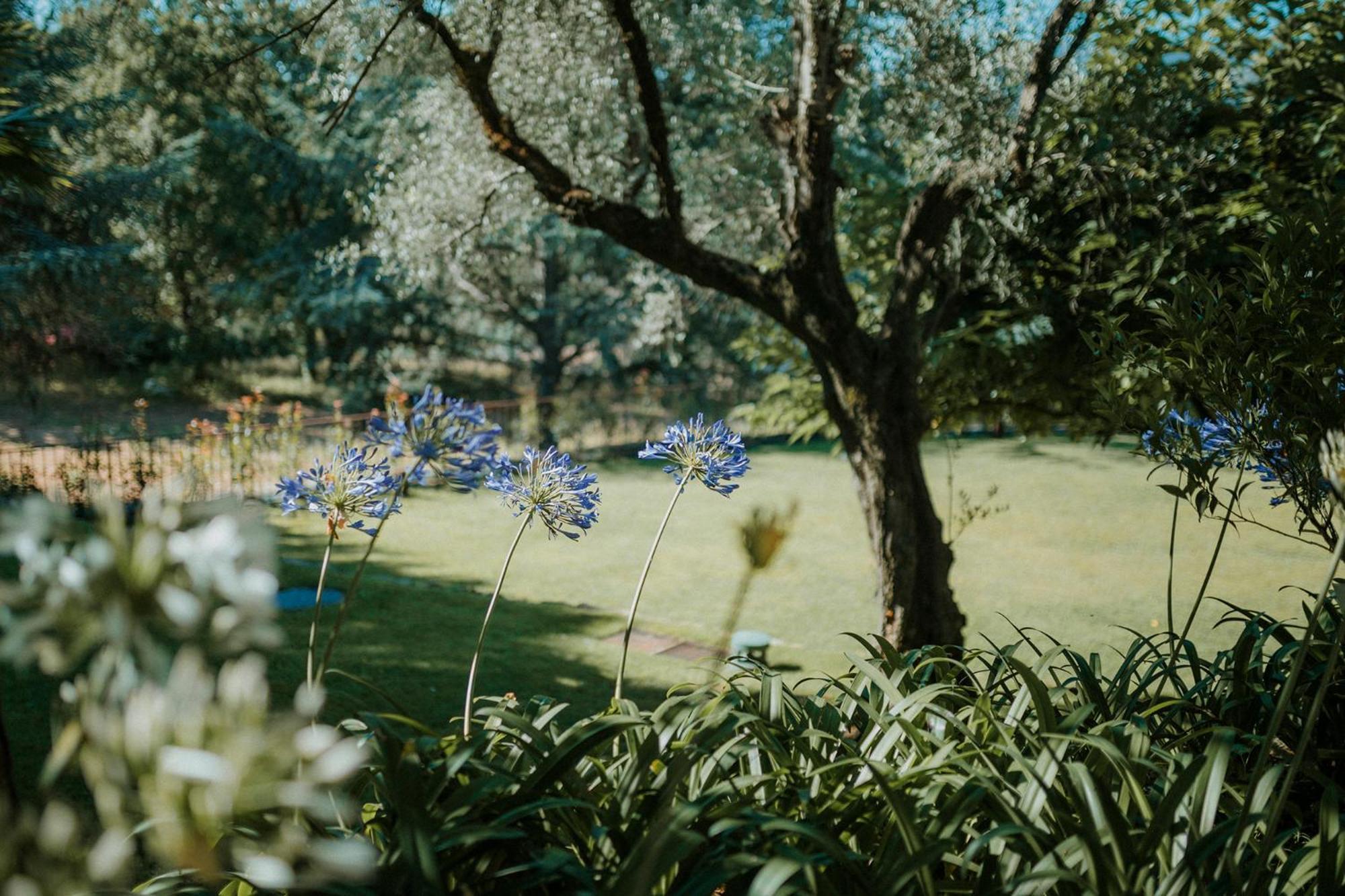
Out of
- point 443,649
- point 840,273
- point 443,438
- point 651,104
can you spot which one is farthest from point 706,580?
point 443,438

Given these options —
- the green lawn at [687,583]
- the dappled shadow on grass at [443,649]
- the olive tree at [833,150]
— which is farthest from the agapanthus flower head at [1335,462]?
the dappled shadow on grass at [443,649]

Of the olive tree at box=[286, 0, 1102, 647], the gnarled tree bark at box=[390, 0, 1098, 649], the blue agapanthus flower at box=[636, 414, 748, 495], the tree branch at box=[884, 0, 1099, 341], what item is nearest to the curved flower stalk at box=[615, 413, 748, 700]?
the blue agapanthus flower at box=[636, 414, 748, 495]

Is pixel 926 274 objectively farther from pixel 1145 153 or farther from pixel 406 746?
pixel 406 746

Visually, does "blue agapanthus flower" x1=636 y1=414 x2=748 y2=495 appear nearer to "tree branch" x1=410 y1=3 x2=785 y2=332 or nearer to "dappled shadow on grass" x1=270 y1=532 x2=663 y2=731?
"tree branch" x1=410 y1=3 x2=785 y2=332

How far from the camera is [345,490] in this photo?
2.17m

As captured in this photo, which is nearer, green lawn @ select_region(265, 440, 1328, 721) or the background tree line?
the background tree line

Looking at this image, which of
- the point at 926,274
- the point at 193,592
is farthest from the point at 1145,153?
the point at 193,592

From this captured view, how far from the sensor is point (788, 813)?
6.93 ft

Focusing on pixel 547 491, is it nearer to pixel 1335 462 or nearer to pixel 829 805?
pixel 829 805

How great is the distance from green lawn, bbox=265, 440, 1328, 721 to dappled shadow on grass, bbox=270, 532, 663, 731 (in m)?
0.02

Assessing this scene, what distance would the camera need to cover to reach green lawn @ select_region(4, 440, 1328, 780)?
627 cm

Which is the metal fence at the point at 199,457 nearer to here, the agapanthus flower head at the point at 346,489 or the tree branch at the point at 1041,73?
the tree branch at the point at 1041,73

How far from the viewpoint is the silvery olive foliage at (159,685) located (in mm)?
953

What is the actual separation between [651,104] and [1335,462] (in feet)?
12.1
